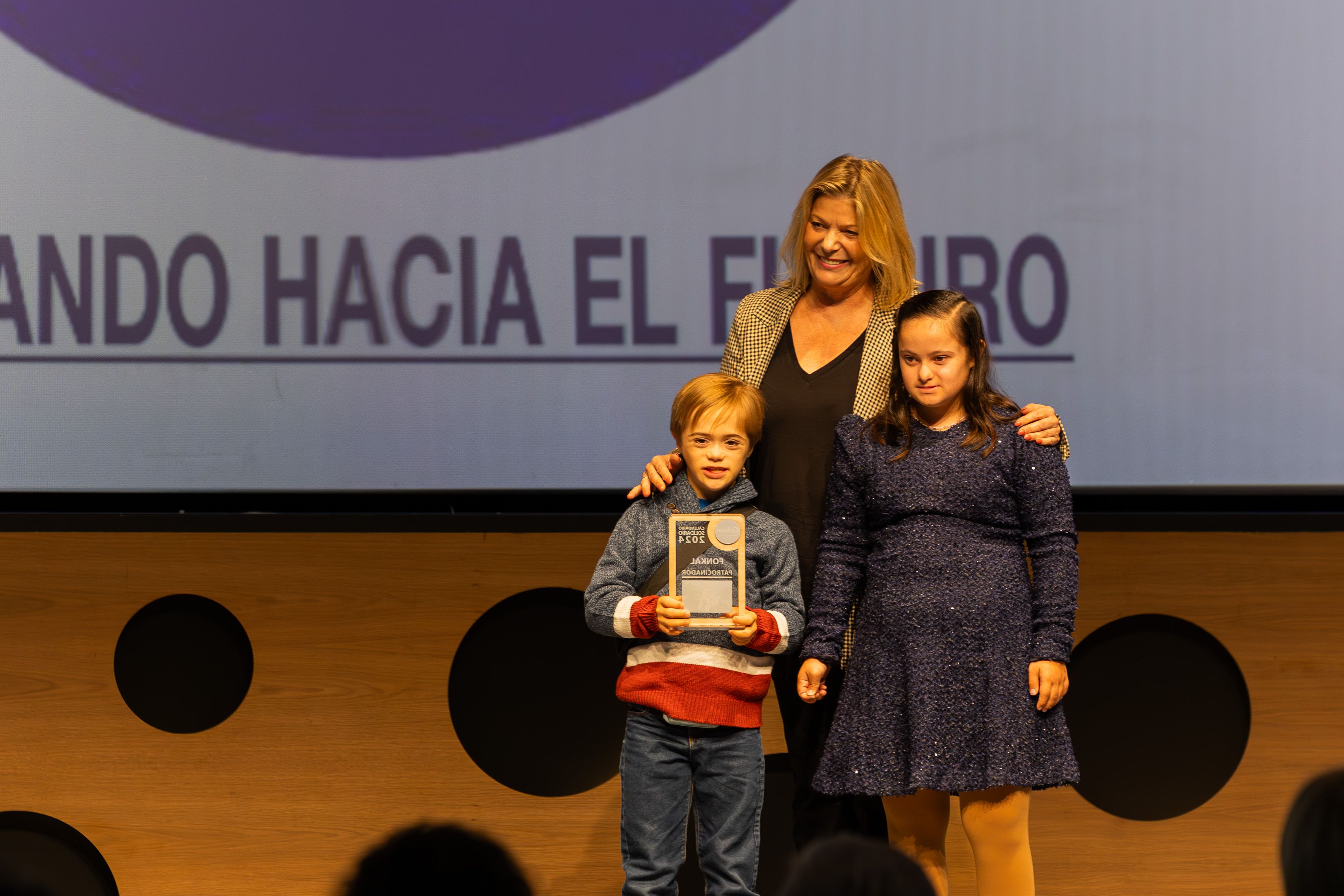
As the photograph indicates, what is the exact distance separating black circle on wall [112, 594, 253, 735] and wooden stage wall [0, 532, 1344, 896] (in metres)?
0.03

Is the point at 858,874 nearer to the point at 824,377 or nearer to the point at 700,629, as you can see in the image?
the point at 700,629

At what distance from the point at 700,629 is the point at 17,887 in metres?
1.13

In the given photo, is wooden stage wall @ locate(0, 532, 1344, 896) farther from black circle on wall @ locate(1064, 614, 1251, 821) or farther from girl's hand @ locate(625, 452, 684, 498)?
girl's hand @ locate(625, 452, 684, 498)

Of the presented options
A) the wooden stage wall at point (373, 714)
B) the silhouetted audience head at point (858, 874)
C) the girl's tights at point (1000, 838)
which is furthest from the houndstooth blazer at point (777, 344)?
the silhouetted audience head at point (858, 874)

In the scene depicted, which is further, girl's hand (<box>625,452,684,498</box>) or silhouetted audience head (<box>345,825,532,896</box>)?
girl's hand (<box>625,452,684,498</box>)

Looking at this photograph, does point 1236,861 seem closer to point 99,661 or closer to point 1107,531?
point 1107,531

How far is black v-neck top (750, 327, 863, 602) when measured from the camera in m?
1.85

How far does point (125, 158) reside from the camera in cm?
236

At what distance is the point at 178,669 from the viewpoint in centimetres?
262

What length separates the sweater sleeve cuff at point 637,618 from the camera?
1.76 metres

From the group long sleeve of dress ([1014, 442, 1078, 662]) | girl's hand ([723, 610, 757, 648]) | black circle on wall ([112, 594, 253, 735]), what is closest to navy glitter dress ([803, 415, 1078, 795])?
long sleeve of dress ([1014, 442, 1078, 662])

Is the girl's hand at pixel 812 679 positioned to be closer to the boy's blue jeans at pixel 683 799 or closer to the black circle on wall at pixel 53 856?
the boy's blue jeans at pixel 683 799

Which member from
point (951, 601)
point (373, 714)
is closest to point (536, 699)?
point (373, 714)

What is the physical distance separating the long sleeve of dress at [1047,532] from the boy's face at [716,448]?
432mm
